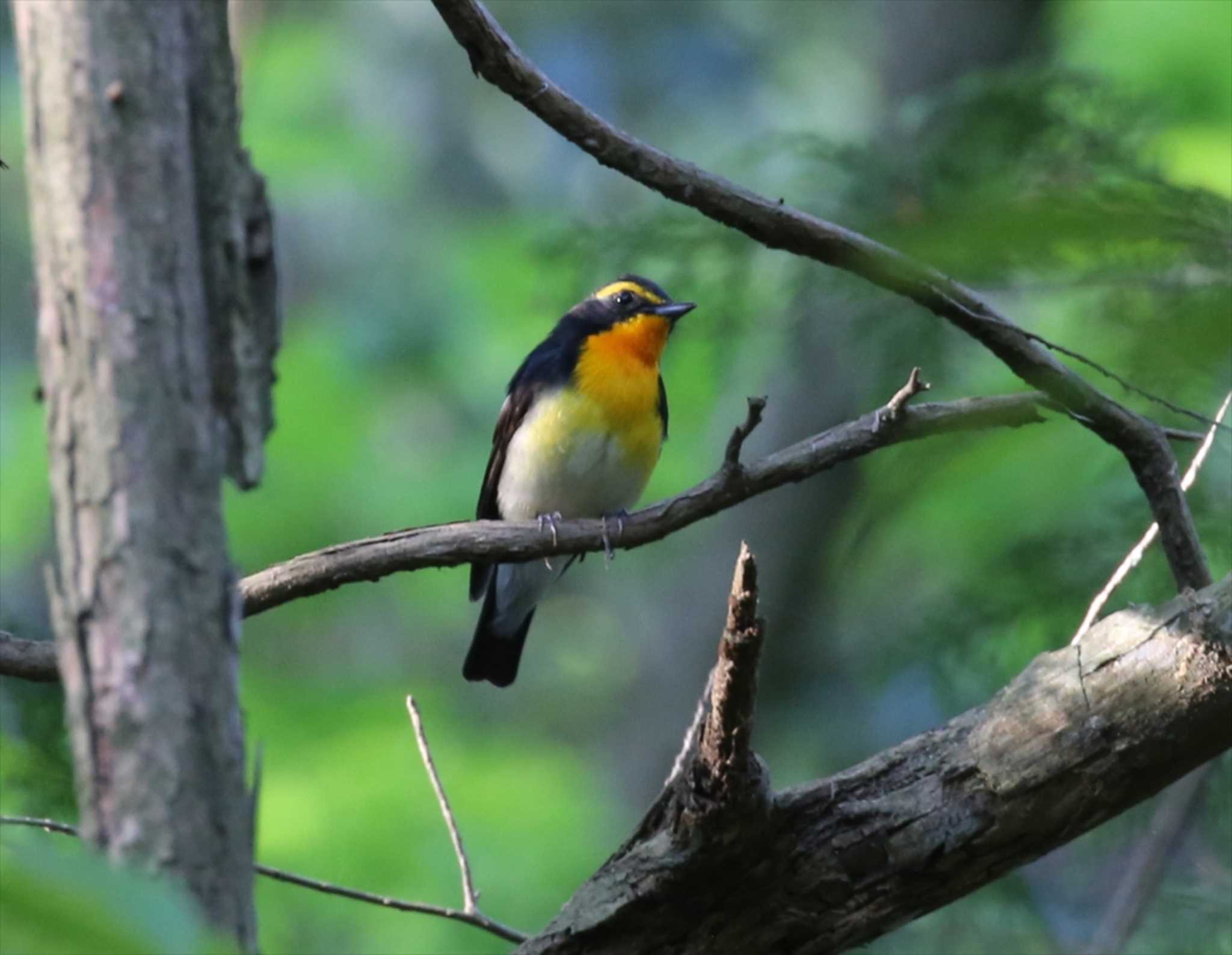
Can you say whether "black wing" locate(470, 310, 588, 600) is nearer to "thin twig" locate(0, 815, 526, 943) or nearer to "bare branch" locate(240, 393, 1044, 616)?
"bare branch" locate(240, 393, 1044, 616)

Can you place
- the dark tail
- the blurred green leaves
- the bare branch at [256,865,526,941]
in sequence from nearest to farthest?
the blurred green leaves → the bare branch at [256,865,526,941] → the dark tail

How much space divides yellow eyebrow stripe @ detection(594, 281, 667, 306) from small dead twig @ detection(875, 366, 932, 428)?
9.97ft

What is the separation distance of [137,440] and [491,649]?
211 inches

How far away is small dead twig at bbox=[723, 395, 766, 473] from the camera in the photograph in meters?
3.19

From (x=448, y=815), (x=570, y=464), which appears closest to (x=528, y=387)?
(x=570, y=464)

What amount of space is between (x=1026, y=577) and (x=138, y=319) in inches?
187

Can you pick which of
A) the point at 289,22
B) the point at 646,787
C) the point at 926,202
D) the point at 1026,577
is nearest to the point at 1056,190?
the point at 926,202

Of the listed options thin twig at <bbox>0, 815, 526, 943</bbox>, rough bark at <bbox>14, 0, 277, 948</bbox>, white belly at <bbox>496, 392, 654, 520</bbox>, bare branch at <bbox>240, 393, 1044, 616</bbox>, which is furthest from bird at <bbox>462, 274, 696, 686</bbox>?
rough bark at <bbox>14, 0, 277, 948</bbox>

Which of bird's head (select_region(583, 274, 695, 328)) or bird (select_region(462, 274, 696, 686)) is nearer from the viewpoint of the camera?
bird (select_region(462, 274, 696, 686))

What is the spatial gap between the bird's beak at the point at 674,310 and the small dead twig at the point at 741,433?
2763mm

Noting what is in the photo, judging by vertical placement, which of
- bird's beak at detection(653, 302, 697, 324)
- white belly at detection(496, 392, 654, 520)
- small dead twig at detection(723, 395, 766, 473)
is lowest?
small dead twig at detection(723, 395, 766, 473)

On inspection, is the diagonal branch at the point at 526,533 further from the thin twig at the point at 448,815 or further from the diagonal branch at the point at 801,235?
the thin twig at the point at 448,815

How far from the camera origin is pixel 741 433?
337 cm

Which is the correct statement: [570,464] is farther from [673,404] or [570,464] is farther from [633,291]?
[673,404]
